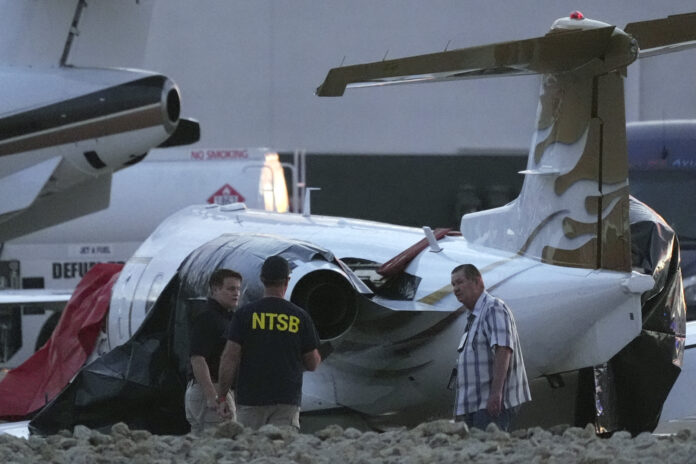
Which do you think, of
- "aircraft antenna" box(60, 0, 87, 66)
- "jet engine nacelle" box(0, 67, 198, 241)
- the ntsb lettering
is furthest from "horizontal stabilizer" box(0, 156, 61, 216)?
the ntsb lettering

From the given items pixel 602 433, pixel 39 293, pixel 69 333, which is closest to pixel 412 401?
pixel 602 433

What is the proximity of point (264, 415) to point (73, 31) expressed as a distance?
251 inches

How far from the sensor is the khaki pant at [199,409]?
28.2 ft

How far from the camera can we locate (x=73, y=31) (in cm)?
1342

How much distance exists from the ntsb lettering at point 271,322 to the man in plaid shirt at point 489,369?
1078 millimetres

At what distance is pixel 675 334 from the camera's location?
9.38m

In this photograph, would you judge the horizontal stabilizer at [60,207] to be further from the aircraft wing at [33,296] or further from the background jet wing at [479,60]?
the background jet wing at [479,60]

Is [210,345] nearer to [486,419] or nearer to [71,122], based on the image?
[486,419]

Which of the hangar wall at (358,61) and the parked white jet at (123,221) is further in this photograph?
the hangar wall at (358,61)

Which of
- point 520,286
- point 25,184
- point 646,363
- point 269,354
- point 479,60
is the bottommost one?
point 646,363

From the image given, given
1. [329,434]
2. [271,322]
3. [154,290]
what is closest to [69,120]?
[154,290]

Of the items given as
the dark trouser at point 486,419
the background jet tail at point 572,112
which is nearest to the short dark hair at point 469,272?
the background jet tail at point 572,112

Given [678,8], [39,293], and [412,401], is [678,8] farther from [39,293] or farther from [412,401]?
[412,401]

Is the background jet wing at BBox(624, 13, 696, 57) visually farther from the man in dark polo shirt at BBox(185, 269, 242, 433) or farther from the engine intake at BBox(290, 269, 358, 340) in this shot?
the man in dark polo shirt at BBox(185, 269, 242, 433)
